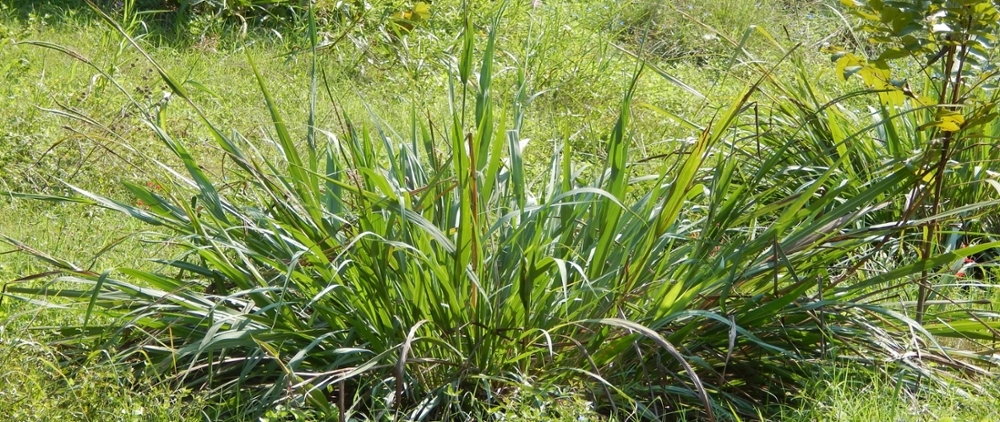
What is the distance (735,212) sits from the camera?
2.92m

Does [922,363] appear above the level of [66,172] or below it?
above

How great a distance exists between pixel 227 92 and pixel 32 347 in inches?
122

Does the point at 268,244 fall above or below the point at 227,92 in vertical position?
above

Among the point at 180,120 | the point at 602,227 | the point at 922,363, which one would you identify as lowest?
the point at 180,120

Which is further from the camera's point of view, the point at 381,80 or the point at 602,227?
the point at 381,80

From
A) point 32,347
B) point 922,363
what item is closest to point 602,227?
point 922,363

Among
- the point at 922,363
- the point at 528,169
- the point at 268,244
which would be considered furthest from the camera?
the point at 528,169

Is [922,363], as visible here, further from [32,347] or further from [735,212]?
[32,347]

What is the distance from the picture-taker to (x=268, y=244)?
3072 mm

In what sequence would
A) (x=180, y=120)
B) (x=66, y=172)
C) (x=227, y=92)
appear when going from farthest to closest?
(x=227, y=92) → (x=180, y=120) → (x=66, y=172)

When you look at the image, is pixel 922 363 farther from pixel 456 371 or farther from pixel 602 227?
pixel 456 371

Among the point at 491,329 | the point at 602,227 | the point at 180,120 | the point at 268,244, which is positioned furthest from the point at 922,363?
the point at 180,120

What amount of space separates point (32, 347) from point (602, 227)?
150cm

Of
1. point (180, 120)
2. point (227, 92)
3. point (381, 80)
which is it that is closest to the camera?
point (180, 120)
